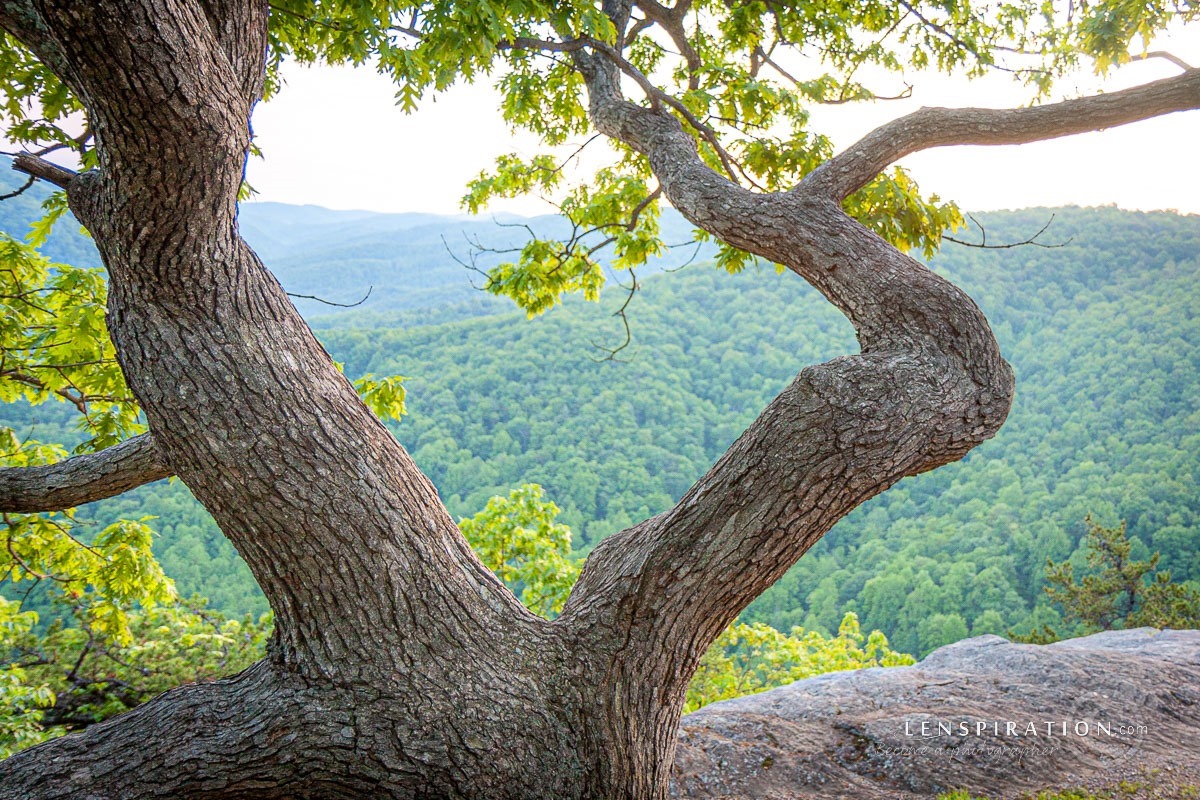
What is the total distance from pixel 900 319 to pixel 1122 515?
43.9 m

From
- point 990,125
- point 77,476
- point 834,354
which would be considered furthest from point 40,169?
point 834,354

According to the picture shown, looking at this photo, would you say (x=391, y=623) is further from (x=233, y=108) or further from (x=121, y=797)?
(x=233, y=108)

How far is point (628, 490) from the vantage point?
48594 mm

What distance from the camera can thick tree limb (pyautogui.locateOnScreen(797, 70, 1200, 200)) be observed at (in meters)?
3.13

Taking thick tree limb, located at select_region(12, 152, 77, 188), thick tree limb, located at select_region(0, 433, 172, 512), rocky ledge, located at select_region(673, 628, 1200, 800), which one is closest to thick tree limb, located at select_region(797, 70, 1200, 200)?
thick tree limb, located at select_region(12, 152, 77, 188)

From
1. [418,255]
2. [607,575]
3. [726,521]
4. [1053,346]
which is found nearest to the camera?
[726,521]

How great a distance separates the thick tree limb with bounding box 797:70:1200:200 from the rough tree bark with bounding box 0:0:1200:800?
1.22 metres

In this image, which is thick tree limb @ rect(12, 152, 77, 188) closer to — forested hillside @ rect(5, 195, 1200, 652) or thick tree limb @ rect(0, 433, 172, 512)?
thick tree limb @ rect(0, 433, 172, 512)

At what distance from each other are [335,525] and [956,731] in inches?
144

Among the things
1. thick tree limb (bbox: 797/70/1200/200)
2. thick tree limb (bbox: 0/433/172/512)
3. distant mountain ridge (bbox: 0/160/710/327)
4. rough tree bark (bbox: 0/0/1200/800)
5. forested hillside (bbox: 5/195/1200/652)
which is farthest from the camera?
distant mountain ridge (bbox: 0/160/710/327)

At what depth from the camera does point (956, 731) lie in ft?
12.9

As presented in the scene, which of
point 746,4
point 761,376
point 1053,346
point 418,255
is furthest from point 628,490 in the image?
point 418,255

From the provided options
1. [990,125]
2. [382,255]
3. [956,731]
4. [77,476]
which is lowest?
[77,476]

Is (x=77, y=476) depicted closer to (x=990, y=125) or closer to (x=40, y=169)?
(x=40, y=169)
